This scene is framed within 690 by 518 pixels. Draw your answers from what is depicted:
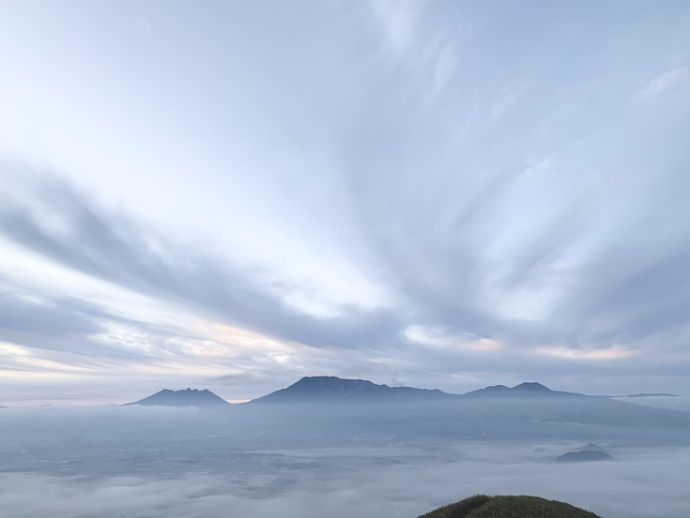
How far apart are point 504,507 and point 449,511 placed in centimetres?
1035

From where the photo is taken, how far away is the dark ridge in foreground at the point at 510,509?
75000mm

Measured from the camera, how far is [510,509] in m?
77.4

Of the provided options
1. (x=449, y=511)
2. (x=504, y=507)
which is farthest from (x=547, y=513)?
(x=449, y=511)

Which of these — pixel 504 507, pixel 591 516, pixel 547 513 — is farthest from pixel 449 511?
pixel 591 516

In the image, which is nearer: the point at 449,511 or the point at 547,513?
the point at 547,513

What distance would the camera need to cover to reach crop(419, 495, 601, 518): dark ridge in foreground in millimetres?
75000

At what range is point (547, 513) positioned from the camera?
246 feet

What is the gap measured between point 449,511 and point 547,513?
17.5 metres

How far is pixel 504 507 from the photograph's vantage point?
257ft

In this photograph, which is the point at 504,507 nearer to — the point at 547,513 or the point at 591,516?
the point at 547,513

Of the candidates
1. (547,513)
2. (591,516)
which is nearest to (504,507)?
(547,513)

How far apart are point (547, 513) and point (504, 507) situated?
7.19 meters

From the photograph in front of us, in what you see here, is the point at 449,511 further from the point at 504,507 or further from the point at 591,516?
the point at 591,516

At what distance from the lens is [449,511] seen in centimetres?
8200
